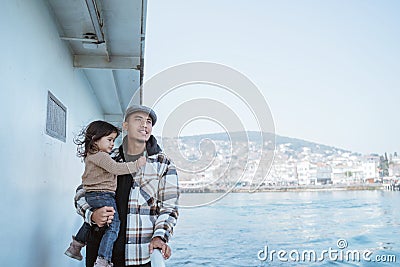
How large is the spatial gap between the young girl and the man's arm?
22 millimetres

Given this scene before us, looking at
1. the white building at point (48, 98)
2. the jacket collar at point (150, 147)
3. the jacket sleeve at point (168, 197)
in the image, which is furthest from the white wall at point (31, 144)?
the jacket sleeve at point (168, 197)

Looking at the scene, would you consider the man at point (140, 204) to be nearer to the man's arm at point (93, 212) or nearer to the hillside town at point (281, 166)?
the man's arm at point (93, 212)

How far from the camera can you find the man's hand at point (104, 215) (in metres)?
1.15

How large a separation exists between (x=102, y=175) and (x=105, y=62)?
4.02ft

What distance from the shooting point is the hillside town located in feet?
6.82

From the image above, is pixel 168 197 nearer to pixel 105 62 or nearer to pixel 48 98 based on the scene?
pixel 48 98

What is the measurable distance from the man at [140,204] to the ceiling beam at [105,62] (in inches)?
42.4

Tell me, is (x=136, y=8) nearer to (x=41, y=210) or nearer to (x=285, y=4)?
(x=41, y=210)

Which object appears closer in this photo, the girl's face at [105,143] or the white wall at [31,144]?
the white wall at [31,144]

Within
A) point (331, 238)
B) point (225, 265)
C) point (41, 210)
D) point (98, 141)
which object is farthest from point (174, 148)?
point (331, 238)

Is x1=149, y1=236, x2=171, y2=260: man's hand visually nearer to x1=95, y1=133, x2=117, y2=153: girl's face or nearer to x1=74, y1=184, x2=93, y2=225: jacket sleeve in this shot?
x1=74, y1=184, x2=93, y2=225: jacket sleeve

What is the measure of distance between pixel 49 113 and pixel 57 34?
1.34 feet

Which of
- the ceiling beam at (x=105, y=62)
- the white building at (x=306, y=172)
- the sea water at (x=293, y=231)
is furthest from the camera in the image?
the white building at (x=306, y=172)

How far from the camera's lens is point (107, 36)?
198 cm
